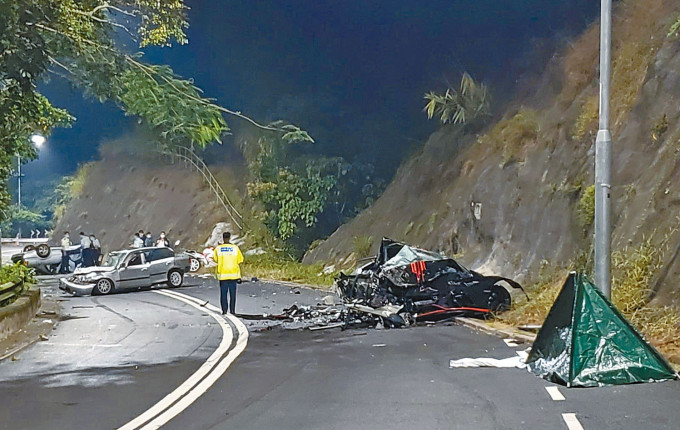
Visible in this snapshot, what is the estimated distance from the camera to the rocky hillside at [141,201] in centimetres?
4244

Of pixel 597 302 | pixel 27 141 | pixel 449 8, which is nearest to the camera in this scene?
pixel 597 302

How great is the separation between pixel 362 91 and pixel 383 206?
836 cm

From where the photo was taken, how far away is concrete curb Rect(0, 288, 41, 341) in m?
13.4

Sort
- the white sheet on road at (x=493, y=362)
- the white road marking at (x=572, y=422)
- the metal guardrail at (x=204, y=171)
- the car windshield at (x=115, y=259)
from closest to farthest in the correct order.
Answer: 1. the white road marking at (x=572, y=422)
2. the white sheet on road at (x=493, y=362)
3. the car windshield at (x=115, y=259)
4. the metal guardrail at (x=204, y=171)

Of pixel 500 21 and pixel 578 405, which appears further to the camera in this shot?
pixel 500 21

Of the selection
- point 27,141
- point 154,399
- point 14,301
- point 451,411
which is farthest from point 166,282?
point 451,411

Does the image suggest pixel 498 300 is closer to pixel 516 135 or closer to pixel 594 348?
pixel 594 348

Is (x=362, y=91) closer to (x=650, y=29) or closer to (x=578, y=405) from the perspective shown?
(x=650, y=29)

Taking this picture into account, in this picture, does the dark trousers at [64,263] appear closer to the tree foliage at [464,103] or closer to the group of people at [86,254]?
the group of people at [86,254]

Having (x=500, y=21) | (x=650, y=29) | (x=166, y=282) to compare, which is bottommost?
(x=166, y=282)

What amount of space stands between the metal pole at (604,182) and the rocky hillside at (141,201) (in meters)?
32.2

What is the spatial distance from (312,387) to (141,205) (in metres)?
39.2

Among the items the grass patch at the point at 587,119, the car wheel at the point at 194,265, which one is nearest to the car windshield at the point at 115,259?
the car wheel at the point at 194,265

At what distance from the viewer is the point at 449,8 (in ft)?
109
